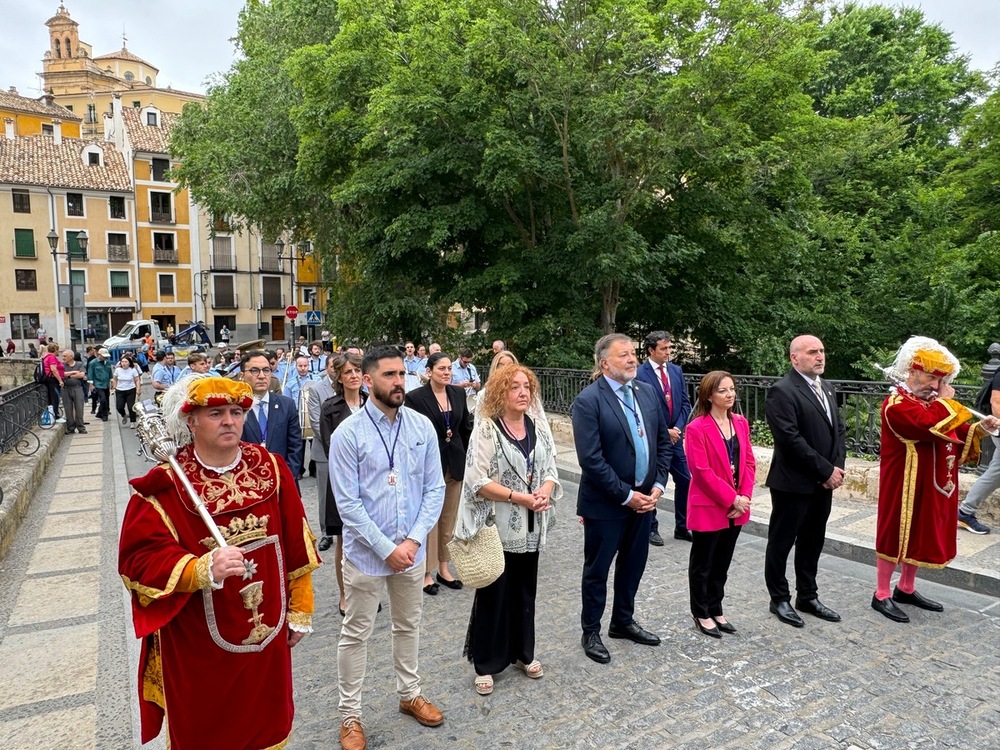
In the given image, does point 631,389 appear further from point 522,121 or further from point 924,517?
point 522,121

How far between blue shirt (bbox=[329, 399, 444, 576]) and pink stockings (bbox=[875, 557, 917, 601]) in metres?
3.48

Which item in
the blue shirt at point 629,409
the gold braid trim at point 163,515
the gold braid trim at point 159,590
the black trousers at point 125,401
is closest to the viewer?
the gold braid trim at point 159,590

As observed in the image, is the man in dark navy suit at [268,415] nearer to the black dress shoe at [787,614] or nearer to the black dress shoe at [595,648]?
the black dress shoe at [595,648]

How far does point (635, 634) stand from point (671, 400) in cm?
290

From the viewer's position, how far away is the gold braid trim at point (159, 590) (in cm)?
252

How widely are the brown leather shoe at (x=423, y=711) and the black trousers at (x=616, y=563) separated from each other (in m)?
1.23

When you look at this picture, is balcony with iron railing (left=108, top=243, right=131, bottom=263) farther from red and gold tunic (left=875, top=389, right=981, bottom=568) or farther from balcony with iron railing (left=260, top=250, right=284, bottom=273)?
red and gold tunic (left=875, top=389, right=981, bottom=568)

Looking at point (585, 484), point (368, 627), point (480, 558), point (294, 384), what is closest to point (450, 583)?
point (585, 484)

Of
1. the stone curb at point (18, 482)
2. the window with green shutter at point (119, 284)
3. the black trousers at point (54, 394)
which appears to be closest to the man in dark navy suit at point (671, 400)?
the stone curb at point (18, 482)

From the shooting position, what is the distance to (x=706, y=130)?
13.8 meters

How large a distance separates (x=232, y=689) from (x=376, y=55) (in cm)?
1683

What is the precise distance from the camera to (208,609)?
8.86 ft

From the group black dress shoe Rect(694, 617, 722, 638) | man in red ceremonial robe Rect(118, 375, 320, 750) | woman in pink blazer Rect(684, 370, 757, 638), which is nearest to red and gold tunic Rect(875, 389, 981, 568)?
woman in pink blazer Rect(684, 370, 757, 638)

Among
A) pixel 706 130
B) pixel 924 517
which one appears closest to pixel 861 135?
pixel 706 130
